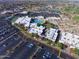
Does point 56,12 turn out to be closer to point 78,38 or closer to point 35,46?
point 78,38

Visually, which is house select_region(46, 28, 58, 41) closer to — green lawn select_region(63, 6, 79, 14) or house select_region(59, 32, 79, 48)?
house select_region(59, 32, 79, 48)

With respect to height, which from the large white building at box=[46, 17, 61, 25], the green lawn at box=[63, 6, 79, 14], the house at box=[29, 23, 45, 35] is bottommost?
the green lawn at box=[63, 6, 79, 14]

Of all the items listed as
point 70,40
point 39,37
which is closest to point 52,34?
point 39,37

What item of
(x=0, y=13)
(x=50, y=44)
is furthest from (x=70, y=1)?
(x=50, y=44)

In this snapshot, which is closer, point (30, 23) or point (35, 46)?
point (35, 46)

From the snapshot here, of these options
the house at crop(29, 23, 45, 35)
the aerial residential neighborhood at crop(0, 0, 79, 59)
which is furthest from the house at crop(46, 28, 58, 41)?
the house at crop(29, 23, 45, 35)

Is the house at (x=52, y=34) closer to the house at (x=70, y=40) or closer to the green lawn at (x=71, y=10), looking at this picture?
the house at (x=70, y=40)
